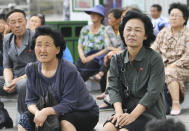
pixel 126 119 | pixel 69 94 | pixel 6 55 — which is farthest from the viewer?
pixel 6 55

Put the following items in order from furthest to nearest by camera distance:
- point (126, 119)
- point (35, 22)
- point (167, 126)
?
point (35, 22)
point (126, 119)
point (167, 126)

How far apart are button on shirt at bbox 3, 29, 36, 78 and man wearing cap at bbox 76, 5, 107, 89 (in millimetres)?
2286

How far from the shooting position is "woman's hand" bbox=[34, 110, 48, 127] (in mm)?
4258

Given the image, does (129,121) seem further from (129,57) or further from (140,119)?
(129,57)

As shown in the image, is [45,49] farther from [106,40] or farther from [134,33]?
[106,40]

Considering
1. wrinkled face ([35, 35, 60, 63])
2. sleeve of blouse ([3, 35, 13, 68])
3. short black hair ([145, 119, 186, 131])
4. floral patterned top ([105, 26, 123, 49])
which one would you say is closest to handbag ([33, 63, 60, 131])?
wrinkled face ([35, 35, 60, 63])

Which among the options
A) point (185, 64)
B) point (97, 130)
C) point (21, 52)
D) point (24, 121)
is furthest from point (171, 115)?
point (24, 121)

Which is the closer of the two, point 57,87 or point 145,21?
point 145,21

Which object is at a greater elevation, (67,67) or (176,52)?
(67,67)

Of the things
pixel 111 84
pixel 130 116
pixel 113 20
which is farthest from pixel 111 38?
pixel 130 116

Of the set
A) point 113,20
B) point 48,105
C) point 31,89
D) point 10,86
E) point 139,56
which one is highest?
point 113,20

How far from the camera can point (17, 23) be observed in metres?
5.95

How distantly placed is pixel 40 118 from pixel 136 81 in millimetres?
925

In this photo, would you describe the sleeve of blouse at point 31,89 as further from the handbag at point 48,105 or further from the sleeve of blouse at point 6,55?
the sleeve of blouse at point 6,55
